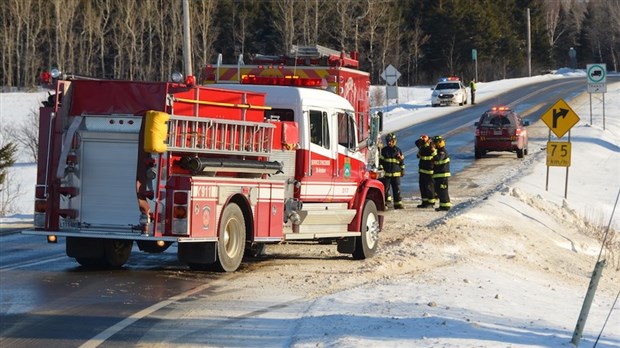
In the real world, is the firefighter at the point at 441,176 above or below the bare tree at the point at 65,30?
below

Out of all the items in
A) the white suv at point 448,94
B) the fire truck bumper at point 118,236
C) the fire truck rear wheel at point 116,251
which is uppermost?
the white suv at point 448,94

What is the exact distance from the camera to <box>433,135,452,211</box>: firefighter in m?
24.3

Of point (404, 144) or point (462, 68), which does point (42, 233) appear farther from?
point (462, 68)

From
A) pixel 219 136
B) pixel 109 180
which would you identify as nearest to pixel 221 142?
pixel 219 136

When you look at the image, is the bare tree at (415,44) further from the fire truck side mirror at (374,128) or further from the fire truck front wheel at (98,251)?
the fire truck front wheel at (98,251)

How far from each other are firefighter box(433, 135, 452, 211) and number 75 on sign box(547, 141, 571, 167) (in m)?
4.55

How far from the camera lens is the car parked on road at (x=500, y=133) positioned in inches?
1494

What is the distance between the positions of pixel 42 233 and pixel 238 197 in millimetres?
2635

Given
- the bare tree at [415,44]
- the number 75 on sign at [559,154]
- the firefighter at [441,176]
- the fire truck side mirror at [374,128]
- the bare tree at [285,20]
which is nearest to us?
the fire truck side mirror at [374,128]

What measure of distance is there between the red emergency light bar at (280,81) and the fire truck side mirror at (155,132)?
187 inches

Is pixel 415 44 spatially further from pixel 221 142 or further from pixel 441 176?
pixel 221 142

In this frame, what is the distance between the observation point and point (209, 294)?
12.7 metres

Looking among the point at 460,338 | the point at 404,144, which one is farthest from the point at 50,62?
the point at 460,338

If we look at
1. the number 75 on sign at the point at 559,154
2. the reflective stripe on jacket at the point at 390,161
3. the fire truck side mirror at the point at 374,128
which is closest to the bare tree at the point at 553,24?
the number 75 on sign at the point at 559,154
